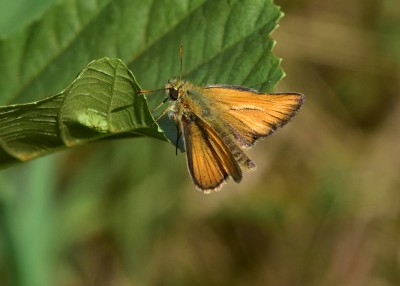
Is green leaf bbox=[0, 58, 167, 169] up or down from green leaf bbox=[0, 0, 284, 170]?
down

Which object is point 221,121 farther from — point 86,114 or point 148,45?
point 86,114

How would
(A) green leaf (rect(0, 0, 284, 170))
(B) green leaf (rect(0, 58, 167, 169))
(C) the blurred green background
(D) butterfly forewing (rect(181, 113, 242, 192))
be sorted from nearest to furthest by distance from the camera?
(B) green leaf (rect(0, 58, 167, 169))
(A) green leaf (rect(0, 0, 284, 170))
(D) butterfly forewing (rect(181, 113, 242, 192))
(C) the blurred green background

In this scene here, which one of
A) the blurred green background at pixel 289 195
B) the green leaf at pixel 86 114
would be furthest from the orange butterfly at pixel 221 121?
the blurred green background at pixel 289 195

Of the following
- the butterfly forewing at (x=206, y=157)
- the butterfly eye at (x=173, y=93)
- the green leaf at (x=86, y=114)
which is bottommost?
the green leaf at (x=86, y=114)

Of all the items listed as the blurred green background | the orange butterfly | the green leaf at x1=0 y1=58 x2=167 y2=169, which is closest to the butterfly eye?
the orange butterfly

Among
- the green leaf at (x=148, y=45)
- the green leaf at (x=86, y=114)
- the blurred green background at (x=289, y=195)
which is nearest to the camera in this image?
the green leaf at (x=86, y=114)

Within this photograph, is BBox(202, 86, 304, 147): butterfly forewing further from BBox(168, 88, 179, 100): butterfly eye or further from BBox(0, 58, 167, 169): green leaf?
BBox(0, 58, 167, 169): green leaf

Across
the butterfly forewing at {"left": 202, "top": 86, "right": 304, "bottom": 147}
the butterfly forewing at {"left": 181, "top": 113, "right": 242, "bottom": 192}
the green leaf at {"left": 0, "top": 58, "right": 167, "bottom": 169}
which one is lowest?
the green leaf at {"left": 0, "top": 58, "right": 167, "bottom": 169}

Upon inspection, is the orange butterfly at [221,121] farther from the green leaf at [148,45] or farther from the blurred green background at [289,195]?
the blurred green background at [289,195]
